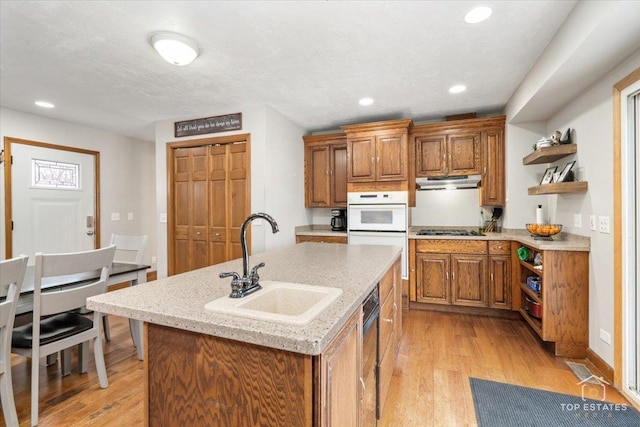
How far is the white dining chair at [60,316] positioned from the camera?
171 cm

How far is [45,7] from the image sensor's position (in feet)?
5.79

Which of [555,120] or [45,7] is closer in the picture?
[45,7]

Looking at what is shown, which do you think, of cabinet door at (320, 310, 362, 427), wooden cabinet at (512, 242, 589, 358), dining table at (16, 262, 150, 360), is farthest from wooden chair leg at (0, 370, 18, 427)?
wooden cabinet at (512, 242, 589, 358)

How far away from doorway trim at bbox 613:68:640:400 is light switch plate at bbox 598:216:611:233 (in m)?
0.11

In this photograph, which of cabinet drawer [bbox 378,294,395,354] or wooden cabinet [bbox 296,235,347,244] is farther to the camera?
wooden cabinet [bbox 296,235,347,244]

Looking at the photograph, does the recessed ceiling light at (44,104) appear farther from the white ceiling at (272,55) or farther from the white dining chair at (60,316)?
the white dining chair at (60,316)

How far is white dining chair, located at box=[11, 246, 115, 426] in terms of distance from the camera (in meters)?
1.71

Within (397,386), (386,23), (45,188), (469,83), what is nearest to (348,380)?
(397,386)

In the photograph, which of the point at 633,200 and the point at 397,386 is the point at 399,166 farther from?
the point at 397,386

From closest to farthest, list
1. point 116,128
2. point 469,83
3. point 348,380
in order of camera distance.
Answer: point 348,380
point 469,83
point 116,128

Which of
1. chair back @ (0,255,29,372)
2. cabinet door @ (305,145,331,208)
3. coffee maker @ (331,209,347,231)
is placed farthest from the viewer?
cabinet door @ (305,145,331,208)

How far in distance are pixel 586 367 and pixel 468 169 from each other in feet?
7.29

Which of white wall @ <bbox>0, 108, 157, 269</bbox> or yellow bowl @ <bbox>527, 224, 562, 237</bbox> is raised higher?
white wall @ <bbox>0, 108, 157, 269</bbox>

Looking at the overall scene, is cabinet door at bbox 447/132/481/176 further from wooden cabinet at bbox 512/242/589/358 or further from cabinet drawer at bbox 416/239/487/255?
wooden cabinet at bbox 512/242/589/358
